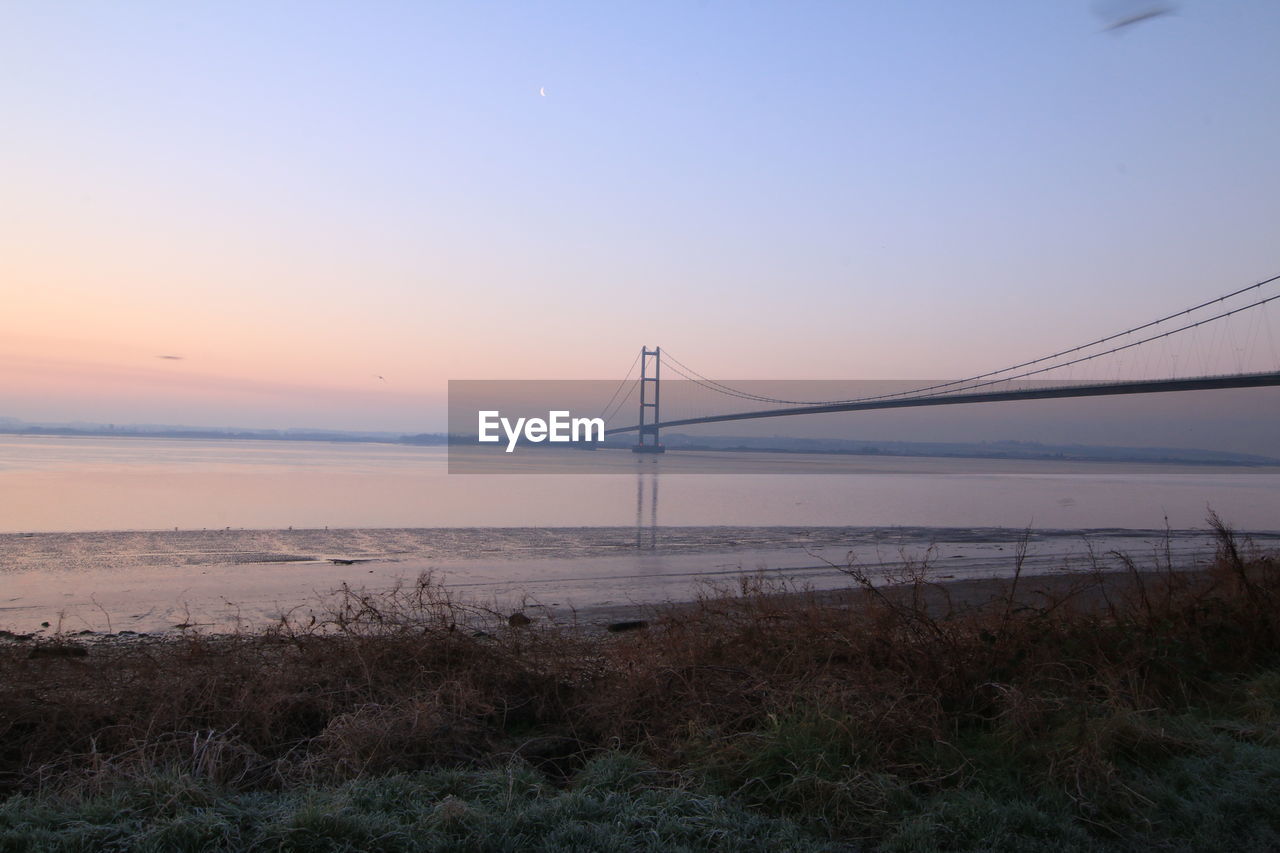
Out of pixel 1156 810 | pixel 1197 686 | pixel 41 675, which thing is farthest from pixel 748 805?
pixel 41 675

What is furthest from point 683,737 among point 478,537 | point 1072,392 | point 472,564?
point 1072,392

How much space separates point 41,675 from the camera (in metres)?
5.71

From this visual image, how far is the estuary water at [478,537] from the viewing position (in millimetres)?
11297

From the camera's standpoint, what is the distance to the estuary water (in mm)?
11297

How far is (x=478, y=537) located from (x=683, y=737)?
45.8 ft

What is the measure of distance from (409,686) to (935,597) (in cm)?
730

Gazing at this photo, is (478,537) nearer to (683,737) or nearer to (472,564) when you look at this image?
(472,564)

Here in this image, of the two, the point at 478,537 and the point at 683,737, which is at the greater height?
the point at 683,737

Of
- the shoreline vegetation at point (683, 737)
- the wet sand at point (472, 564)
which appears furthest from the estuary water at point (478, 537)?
the shoreline vegetation at point (683, 737)

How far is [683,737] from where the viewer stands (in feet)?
15.5

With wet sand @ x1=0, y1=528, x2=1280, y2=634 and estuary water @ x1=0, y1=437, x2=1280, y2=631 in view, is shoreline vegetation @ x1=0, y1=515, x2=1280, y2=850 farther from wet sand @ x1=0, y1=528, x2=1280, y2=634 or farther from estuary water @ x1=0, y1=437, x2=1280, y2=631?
estuary water @ x1=0, y1=437, x2=1280, y2=631

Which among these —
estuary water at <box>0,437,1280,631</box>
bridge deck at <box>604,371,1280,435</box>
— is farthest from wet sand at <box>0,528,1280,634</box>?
bridge deck at <box>604,371,1280,435</box>

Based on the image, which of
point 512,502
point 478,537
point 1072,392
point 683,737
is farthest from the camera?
point 1072,392

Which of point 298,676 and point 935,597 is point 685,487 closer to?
point 935,597
